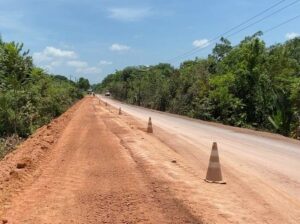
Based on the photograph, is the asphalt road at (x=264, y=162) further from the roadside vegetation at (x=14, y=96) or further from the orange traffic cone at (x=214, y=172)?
the roadside vegetation at (x=14, y=96)

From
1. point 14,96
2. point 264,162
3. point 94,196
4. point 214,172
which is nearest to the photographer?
point 94,196

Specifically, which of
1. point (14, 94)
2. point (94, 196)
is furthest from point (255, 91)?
point (94, 196)

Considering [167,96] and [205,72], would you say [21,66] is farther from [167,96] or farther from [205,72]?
[167,96]

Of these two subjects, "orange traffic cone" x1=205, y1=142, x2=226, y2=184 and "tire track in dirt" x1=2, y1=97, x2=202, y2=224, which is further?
"orange traffic cone" x1=205, y1=142, x2=226, y2=184

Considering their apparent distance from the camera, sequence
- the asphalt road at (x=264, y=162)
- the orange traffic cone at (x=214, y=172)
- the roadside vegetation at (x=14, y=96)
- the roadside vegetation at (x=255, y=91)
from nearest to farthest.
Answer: the orange traffic cone at (x=214, y=172) → the asphalt road at (x=264, y=162) → the roadside vegetation at (x=14, y=96) → the roadside vegetation at (x=255, y=91)

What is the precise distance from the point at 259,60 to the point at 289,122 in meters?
8.18

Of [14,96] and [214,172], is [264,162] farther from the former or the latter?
[14,96]

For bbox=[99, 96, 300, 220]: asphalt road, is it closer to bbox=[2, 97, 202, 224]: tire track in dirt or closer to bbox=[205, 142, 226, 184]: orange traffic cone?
bbox=[205, 142, 226, 184]: orange traffic cone

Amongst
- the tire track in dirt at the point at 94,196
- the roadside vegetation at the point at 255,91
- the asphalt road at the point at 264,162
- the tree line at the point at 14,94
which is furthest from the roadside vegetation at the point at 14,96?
the roadside vegetation at the point at 255,91

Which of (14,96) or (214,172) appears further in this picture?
(14,96)

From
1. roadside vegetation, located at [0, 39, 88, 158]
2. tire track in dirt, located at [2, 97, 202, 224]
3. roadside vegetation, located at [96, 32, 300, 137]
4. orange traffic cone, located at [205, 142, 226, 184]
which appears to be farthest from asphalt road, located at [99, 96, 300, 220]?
roadside vegetation, located at [0, 39, 88, 158]

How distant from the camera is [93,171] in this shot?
10969 mm

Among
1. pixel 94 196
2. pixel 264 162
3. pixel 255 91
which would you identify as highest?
pixel 255 91

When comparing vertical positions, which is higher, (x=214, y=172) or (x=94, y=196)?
(x=214, y=172)
